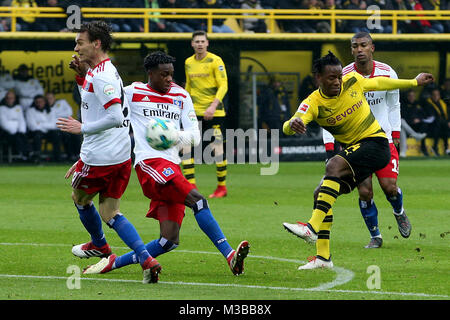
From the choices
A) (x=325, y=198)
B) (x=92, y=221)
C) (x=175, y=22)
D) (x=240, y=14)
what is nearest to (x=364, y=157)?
(x=325, y=198)

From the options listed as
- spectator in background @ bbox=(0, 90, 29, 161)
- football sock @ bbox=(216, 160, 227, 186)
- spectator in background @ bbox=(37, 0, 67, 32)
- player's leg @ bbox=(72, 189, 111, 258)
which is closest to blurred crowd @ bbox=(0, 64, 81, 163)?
spectator in background @ bbox=(0, 90, 29, 161)

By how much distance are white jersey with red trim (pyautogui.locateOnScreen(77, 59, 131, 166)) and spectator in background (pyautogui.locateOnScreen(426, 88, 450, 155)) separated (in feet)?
58.8

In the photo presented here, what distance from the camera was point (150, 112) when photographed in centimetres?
796

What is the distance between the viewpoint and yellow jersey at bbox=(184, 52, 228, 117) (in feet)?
49.9

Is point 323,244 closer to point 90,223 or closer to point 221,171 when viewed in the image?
point 90,223

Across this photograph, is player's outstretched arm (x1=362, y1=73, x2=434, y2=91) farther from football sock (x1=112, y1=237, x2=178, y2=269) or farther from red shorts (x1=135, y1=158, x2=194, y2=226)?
football sock (x1=112, y1=237, x2=178, y2=269)

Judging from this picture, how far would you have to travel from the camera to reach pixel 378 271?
26.5 ft

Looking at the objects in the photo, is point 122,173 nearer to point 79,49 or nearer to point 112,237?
point 79,49

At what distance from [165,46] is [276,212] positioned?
10.8m

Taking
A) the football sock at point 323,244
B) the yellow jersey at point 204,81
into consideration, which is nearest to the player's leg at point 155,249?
the football sock at point 323,244

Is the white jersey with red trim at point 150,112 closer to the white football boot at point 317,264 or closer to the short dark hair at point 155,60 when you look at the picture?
the short dark hair at point 155,60

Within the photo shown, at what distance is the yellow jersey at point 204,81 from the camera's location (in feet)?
49.9

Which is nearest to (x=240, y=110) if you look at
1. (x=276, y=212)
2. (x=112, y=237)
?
(x=276, y=212)

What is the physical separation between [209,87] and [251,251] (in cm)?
623
